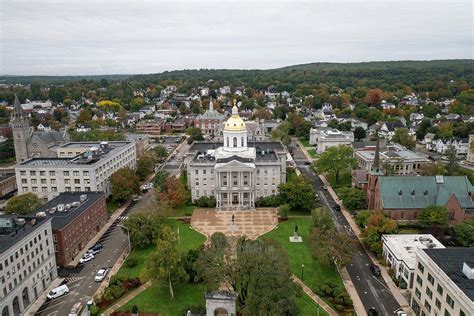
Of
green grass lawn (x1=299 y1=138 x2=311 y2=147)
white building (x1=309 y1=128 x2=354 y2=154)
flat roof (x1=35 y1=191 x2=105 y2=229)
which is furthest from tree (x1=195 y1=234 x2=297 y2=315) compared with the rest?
green grass lawn (x1=299 y1=138 x2=311 y2=147)

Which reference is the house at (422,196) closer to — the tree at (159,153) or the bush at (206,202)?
the bush at (206,202)

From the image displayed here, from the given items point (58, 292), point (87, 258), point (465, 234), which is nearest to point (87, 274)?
point (87, 258)

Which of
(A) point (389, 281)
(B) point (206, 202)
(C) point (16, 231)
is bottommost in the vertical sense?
(A) point (389, 281)

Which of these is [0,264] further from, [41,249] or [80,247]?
[80,247]

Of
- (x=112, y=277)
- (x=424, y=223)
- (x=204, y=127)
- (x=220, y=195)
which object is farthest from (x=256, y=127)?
(x=112, y=277)

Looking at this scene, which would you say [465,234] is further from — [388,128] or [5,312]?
[388,128]

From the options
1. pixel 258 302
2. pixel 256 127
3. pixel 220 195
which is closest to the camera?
pixel 258 302
